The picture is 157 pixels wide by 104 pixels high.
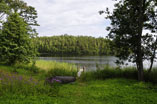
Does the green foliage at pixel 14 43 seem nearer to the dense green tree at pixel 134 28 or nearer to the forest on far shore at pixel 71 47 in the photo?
the dense green tree at pixel 134 28

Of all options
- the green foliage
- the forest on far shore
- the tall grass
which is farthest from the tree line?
the forest on far shore

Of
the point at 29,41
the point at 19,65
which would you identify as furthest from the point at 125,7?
the point at 19,65

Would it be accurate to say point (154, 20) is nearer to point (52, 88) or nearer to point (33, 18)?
point (52, 88)

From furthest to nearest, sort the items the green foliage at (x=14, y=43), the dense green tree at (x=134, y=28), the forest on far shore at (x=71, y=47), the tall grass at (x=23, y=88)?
1. the forest on far shore at (x=71, y=47)
2. the green foliage at (x=14, y=43)
3. the dense green tree at (x=134, y=28)
4. the tall grass at (x=23, y=88)

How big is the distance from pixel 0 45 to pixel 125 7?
9.77 m

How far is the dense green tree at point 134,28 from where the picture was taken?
277 inches

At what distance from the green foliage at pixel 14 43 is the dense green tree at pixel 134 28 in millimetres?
7314

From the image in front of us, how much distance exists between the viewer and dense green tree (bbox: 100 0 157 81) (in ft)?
23.1

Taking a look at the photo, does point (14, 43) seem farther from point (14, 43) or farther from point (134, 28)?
point (134, 28)

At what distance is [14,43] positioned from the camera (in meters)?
10.6


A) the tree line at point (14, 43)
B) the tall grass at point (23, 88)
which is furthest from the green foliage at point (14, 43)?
the tall grass at point (23, 88)

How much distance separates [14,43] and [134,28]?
363 inches

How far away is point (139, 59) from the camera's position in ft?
23.2

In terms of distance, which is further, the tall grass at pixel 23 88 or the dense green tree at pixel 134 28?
the dense green tree at pixel 134 28
